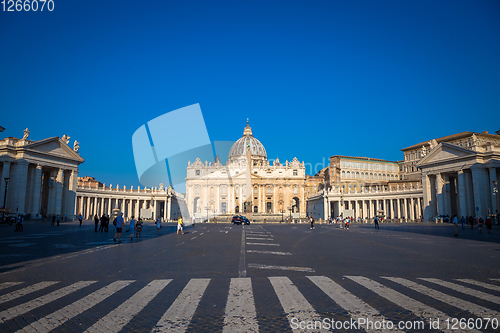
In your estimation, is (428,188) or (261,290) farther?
(428,188)

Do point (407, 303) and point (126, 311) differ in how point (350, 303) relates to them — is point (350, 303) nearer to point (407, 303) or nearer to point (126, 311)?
point (407, 303)

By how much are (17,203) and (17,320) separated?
1852 inches

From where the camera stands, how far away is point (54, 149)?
49844mm

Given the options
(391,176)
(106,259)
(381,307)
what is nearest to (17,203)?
(106,259)

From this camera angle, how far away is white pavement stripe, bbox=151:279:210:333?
5075mm

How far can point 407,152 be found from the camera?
91.2 m

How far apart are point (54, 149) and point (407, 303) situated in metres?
53.7

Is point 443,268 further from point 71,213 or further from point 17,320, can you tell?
point 71,213

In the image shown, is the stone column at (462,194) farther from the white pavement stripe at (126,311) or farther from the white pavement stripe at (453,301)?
the white pavement stripe at (126,311)

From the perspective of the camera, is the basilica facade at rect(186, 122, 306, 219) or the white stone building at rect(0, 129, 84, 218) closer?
the white stone building at rect(0, 129, 84, 218)

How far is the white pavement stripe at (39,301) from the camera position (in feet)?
18.7

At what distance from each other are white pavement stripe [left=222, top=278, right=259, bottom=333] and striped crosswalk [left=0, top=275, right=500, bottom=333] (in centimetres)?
1

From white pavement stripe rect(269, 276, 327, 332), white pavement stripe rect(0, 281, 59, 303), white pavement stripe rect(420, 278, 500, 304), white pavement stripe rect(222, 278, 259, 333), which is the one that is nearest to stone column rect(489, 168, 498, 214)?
white pavement stripe rect(420, 278, 500, 304)

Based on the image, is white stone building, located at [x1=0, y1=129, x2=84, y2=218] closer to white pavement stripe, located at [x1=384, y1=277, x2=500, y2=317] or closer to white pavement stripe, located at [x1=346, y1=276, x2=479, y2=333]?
white pavement stripe, located at [x1=346, y1=276, x2=479, y2=333]
